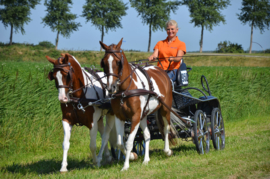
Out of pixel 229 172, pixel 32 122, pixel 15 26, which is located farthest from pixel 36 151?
pixel 15 26

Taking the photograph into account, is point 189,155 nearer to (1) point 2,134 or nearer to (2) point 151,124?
(2) point 151,124

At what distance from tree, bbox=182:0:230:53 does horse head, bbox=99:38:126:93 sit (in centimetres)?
4697

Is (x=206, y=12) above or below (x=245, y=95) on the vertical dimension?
above

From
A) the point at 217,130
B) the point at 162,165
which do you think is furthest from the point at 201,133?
the point at 162,165

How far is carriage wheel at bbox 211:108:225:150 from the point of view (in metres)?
7.21

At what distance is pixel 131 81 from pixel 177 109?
224 cm

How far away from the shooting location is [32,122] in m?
8.30

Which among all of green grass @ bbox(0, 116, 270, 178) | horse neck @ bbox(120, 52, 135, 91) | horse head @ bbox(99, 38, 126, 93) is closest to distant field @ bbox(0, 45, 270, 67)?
green grass @ bbox(0, 116, 270, 178)

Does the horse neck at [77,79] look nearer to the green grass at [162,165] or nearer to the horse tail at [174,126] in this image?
the green grass at [162,165]

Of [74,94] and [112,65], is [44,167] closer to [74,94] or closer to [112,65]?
[74,94]

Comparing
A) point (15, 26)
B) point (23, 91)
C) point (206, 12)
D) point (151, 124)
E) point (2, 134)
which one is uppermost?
point (206, 12)

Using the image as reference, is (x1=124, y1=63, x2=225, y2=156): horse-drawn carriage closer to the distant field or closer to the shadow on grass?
the shadow on grass

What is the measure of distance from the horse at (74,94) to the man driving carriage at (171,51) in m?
1.75

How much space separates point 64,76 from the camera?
525cm
